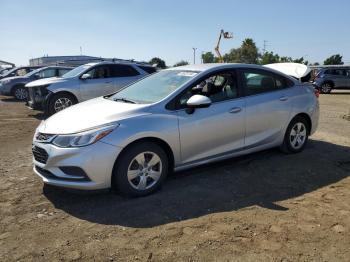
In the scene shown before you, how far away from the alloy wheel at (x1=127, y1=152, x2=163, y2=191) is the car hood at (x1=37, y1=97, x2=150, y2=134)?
1.76 ft

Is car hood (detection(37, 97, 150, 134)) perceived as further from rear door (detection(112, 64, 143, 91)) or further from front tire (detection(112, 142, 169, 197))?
rear door (detection(112, 64, 143, 91))

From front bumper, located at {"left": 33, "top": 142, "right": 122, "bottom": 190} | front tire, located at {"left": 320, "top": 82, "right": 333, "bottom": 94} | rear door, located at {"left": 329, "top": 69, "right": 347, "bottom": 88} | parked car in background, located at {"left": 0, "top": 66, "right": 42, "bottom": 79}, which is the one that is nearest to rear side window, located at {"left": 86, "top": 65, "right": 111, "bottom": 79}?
front bumper, located at {"left": 33, "top": 142, "right": 122, "bottom": 190}

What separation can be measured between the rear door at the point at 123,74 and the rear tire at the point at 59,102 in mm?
1500

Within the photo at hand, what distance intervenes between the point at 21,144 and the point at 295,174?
17.6 ft

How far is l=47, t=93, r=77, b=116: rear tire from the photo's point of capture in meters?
11.6

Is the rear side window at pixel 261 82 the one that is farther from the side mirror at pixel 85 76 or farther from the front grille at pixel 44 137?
the side mirror at pixel 85 76

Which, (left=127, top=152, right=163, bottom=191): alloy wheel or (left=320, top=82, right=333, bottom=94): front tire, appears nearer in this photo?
(left=127, top=152, right=163, bottom=191): alloy wheel

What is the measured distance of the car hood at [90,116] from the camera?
15.6ft

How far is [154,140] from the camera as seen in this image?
16.4 ft

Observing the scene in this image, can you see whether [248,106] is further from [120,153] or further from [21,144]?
[21,144]

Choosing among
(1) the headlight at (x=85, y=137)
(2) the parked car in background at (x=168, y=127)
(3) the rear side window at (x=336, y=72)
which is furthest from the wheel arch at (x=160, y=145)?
(3) the rear side window at (x=336, y=72)

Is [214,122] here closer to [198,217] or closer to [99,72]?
[198,217]

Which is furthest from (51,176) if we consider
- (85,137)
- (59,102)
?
(59,102)

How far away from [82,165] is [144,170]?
78cm
